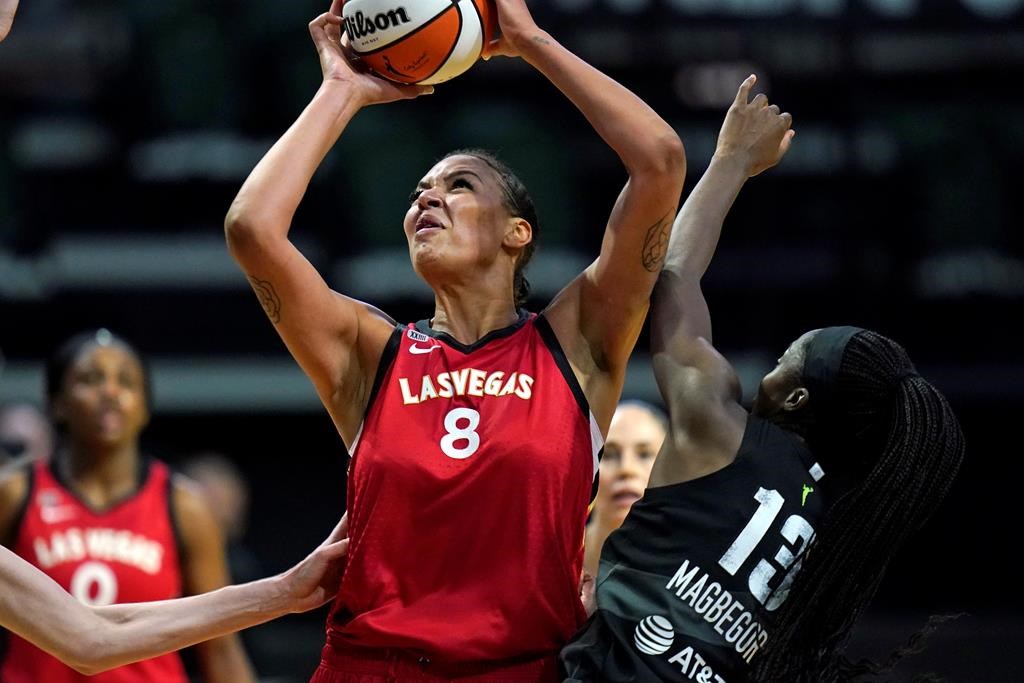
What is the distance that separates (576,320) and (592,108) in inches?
19.0

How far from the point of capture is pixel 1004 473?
28.2 ft

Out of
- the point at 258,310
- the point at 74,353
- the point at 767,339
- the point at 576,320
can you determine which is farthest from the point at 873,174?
the point at 576,320

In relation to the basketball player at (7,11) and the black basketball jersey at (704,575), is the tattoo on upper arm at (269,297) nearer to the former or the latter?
the basketball player at (7,11)

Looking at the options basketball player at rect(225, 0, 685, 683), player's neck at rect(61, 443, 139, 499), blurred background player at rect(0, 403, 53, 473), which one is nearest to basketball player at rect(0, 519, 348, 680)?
basketball player at rect(225, 0, 685, 683)

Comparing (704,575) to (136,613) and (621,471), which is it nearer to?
(136,613)

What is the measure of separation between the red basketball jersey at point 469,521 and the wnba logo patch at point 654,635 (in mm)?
199

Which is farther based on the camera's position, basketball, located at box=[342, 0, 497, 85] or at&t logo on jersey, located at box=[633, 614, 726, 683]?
basketball, located at box=[342, 0, 497, 85]

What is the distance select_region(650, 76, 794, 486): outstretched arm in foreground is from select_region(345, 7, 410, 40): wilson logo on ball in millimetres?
849

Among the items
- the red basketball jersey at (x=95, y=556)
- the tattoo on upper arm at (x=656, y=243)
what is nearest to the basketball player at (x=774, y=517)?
the tattoo on upper arm at (x=656, y=243)

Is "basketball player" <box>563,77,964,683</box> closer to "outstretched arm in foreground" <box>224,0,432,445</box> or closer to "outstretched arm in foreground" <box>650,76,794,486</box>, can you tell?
"outstretched arm in foreground" <box>650,76,794,486</box>

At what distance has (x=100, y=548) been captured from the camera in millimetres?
5035

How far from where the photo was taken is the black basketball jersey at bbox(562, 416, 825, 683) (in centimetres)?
311

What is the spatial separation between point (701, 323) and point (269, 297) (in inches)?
38.4

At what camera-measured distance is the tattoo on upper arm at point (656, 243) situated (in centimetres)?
334
